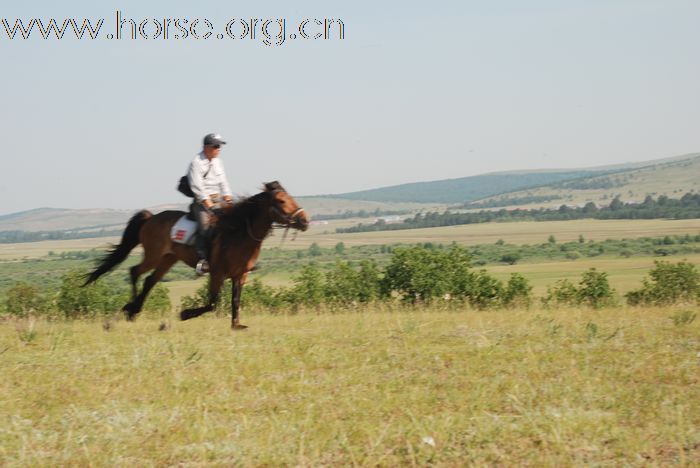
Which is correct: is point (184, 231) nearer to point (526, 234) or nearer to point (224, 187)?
point (224, 187)

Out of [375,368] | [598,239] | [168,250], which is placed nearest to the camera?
[375,368]

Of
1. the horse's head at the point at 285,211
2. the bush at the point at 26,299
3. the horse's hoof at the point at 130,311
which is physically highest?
the horse's head at the point at 285,211

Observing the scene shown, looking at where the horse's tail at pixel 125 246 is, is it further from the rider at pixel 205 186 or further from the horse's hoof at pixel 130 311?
the rider at pixel 205 186

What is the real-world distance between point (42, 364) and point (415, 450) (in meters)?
4.99

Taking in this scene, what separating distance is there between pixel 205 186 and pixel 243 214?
78cm

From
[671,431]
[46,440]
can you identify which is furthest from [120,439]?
[671,431]

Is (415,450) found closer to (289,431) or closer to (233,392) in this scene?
(289,431)

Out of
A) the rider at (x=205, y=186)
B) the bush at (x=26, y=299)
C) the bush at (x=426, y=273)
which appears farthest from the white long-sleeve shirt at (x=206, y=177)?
the bush at (x=426, y=273)

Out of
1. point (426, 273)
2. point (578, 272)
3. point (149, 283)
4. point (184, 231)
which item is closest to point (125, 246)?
point (149, 283)

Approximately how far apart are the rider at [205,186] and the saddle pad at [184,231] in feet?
0.49

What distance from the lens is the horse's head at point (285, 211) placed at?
43.4ft

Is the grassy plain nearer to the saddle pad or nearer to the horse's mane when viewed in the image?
the saddle pad

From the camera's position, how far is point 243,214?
44.8ft

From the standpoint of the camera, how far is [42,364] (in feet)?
30.2
